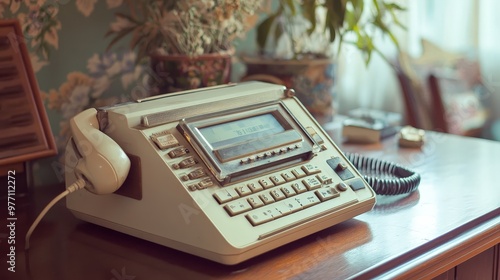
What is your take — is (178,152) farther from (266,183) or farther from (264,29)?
(264,29)

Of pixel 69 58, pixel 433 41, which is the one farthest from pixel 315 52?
pixel 433 41

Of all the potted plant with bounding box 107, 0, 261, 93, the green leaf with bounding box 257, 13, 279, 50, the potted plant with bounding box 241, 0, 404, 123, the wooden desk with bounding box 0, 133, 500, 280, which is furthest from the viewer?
the green leaf with bounding box 257, 13, 279, 50

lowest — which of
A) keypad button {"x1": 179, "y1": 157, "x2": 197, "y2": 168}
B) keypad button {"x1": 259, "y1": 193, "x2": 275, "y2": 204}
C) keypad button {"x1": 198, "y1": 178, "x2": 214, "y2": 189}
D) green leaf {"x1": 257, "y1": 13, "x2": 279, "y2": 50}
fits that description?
keypad button {"x1": 259, "y1": 193, "x2": 275, "y2": 204}

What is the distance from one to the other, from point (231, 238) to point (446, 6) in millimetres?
2247

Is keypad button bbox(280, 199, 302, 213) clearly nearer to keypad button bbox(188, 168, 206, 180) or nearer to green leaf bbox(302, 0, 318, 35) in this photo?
keypad button bbox(188, 168, 206, 180)

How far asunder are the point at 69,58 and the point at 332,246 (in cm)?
60

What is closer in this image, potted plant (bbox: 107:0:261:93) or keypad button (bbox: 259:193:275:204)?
keypad button (bbox: 259:193:275:204)

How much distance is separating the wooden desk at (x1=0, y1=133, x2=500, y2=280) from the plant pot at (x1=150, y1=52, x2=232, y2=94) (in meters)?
0.27

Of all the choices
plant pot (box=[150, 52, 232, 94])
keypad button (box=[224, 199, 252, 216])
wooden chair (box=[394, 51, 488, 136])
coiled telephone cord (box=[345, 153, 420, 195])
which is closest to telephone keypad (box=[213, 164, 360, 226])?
keypad button (box=[224, 199, 252, 216])

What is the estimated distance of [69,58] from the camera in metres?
1.25

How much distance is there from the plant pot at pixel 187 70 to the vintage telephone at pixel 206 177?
0.23m

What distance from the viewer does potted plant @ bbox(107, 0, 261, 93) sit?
123cm

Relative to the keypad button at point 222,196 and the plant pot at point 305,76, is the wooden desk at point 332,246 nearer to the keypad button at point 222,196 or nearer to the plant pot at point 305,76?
the keypad button at point 222,196

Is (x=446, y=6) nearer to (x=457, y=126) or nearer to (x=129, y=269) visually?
(x=457, y=126)
